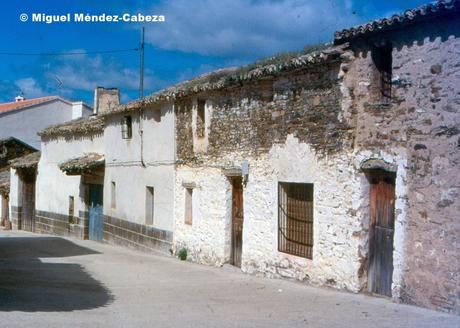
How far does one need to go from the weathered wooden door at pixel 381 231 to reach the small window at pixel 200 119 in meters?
6.44

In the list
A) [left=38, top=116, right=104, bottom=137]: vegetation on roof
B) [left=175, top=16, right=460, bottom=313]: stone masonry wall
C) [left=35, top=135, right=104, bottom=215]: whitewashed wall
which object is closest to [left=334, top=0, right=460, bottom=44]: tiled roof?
[left=175, top=16, right=460, bottom=313]: stone masonry wall

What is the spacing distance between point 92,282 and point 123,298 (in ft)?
6.92

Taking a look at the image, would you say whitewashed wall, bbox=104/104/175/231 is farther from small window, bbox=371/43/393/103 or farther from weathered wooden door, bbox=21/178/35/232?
weathered wooden door, bbox=21/178/35/232

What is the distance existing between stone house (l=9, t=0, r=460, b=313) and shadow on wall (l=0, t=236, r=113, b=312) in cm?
355

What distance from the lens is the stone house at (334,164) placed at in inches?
373

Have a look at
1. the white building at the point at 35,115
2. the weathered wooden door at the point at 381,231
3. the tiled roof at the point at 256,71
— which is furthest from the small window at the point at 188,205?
the white building at the point at 35,115

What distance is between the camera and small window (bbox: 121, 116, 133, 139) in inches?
838

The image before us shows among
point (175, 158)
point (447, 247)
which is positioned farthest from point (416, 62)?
point (175, 158)

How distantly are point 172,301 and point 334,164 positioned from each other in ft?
12.6

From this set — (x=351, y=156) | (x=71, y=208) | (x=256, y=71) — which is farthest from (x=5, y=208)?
(x=351, y=156)

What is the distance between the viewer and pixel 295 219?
12930 millimetres

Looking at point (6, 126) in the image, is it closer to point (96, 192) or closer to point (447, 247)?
point (96, 192)

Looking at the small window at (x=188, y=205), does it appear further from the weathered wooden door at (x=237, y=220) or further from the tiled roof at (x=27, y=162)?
the tiled roof at (x=27, y=162)

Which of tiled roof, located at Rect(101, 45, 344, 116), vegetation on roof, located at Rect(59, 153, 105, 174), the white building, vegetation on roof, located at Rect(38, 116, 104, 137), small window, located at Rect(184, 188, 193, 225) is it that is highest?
the white building
